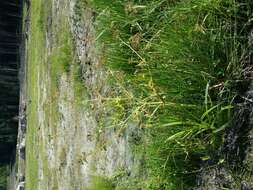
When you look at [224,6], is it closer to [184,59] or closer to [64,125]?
[184,59]

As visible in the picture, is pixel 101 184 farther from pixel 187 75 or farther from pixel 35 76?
pixel 35 76

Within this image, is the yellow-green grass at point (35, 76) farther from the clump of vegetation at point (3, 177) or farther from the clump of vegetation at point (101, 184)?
the clump of vegetation at point (3, 177)

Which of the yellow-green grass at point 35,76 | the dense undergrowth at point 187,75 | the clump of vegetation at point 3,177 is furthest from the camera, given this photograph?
the clump of vegetation at point 3,177

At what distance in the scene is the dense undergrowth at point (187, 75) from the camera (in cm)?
295

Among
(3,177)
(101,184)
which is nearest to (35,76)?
(101,184)

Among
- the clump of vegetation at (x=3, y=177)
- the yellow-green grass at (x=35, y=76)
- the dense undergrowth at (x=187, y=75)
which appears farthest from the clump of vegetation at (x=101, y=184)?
the clump of vegetation at (x=3, y=177)

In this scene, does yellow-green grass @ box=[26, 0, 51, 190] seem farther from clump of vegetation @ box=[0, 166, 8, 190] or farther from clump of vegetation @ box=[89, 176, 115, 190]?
clump of vegetation @ box=[0, 166, 8, 190]

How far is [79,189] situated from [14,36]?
40.4 feet

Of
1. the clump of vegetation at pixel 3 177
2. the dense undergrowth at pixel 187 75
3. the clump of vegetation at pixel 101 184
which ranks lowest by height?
the clump of vegetation at pixel 3 177

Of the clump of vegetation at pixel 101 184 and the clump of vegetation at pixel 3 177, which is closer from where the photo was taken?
the clump of vegetation at pixel 101 184

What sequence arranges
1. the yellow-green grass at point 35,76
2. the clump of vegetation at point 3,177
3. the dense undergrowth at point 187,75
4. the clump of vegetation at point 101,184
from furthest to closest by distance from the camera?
the clump of vegetation at point 3,177
the yellow-green grass at point 35,76
the clump of vegetation at point 101,184
the dense undergrowth at point 187,75

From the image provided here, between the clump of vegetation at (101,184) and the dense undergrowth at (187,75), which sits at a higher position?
the dense undergrowth at (187,75)

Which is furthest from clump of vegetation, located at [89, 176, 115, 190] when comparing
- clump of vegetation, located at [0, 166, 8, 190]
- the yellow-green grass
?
clump of vegetation, located at [0, 166, 8, 190]

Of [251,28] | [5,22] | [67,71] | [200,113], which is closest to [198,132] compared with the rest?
[200,113]
